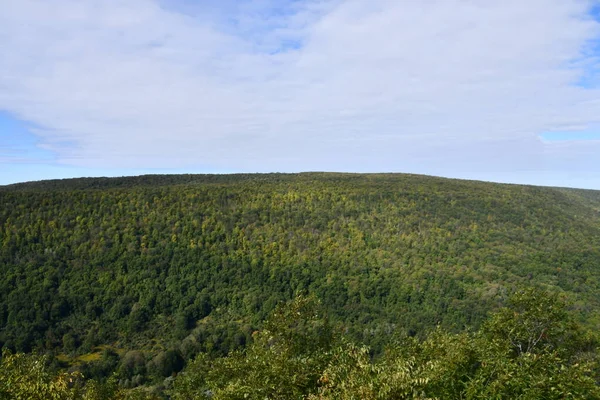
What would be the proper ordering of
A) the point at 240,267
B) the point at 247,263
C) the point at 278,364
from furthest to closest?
the point at 247,263 < the point at 240,267 < the point at 278,364

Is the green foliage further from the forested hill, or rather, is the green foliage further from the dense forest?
the forested hill

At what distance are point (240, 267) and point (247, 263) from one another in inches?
121

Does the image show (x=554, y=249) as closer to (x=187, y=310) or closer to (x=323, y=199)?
(x=323, y=199)

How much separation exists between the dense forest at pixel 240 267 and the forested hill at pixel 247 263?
0.58 m

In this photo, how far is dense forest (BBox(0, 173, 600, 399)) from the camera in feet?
389

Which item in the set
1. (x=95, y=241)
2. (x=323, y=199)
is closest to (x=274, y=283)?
(x=323, y=199)

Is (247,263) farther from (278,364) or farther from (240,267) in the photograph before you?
(278,364)

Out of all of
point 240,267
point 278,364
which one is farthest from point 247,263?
point 278,364

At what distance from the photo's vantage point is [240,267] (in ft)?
502

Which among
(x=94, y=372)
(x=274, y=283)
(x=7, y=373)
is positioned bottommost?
(x=94, y=372)

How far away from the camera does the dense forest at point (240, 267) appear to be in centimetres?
11862

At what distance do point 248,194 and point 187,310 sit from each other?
6700 cm

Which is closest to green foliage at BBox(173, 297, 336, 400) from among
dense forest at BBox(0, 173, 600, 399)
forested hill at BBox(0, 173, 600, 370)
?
dense forest at BBox(0, 173, 600, 399)

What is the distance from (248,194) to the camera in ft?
625
